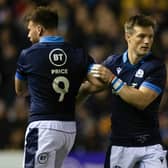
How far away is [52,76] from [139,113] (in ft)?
2.54

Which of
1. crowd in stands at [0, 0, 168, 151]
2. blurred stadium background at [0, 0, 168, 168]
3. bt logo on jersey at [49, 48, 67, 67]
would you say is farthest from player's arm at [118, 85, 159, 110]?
crowd in stands at [0, 0, 168, 151]

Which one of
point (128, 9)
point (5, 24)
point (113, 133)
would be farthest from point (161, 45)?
point (113, 133)

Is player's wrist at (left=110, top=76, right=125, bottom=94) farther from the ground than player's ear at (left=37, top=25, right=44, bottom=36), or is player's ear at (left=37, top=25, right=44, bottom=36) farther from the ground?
player's ear at (left=37, top=25, right=44, bottom=36)

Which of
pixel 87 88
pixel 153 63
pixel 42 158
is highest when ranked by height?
pixel 153 63

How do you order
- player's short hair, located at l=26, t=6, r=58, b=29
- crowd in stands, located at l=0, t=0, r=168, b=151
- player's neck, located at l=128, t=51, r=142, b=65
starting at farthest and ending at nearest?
crowd in stands, located at l=0, t=0, r=168, b=151
player's neck, located at l=128, t=51, r=142, b=65
player's short hair, located at l=26, t=6, r=58, b=29

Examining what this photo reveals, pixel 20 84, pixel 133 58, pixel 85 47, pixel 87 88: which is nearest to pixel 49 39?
pixel 20 84

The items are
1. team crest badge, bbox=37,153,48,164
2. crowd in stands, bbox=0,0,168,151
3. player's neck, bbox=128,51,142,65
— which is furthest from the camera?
crowd in stands, bbox=0,0,168,151

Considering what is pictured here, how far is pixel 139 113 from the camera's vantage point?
6.50 meters

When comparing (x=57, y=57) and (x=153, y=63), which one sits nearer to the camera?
(x=57, y=57)

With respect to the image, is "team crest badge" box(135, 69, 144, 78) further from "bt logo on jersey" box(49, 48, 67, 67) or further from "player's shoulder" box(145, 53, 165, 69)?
"bt logo on jersey" box(49, 48, 67, 67)

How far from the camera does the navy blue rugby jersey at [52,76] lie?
249 inches

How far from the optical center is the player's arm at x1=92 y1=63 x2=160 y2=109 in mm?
6316

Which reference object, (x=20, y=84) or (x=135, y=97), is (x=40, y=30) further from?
(x=135, y=97)

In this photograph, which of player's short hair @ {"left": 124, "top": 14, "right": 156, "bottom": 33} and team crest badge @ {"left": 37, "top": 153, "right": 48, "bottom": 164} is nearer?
team crest badge @ {"left": 37, "top": 153, "right": 48, "bottom": 164}
